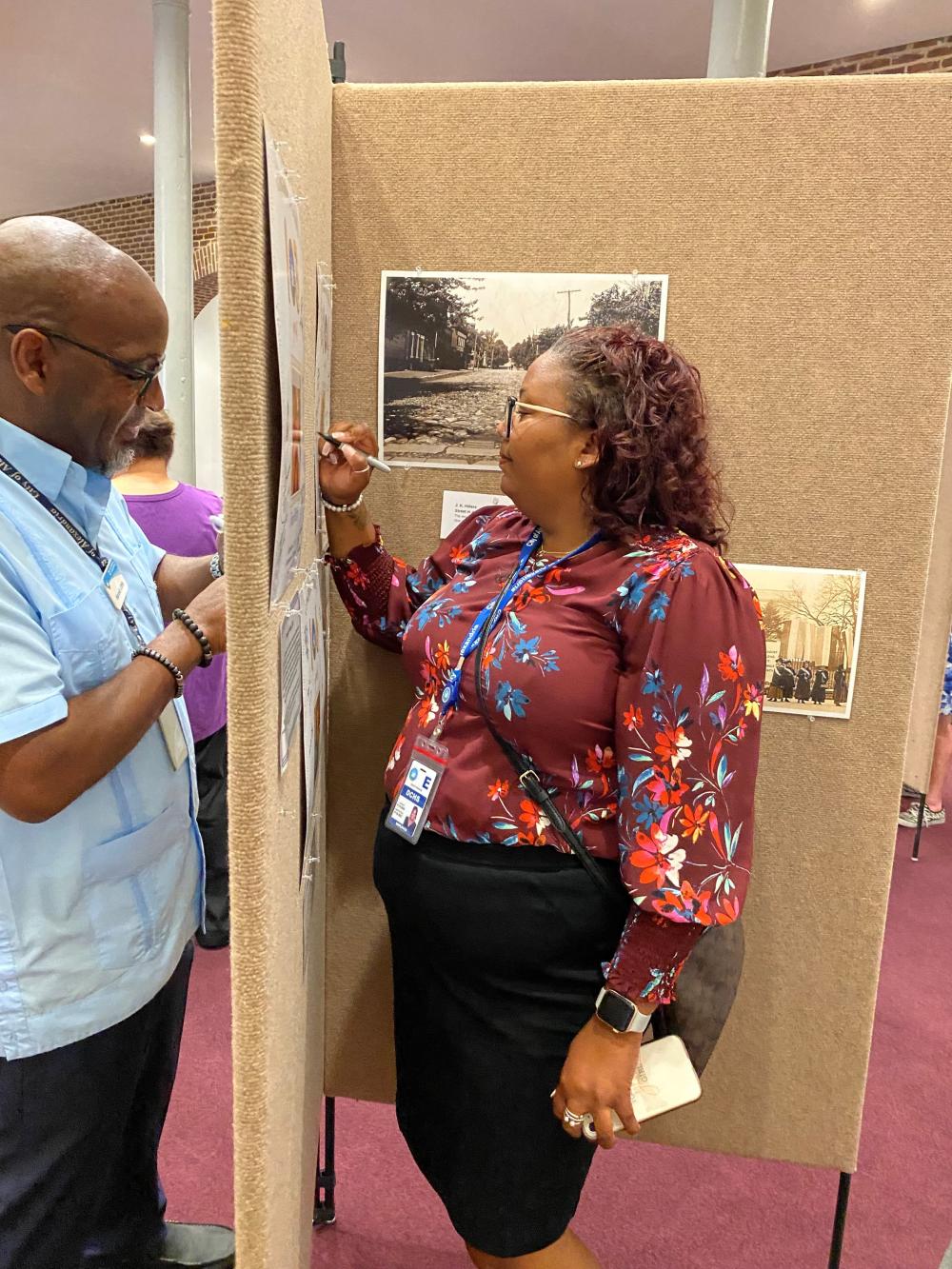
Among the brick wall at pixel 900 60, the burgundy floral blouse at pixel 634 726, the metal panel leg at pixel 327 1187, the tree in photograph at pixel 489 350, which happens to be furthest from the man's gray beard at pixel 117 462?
the brick wall at pixel 900 60

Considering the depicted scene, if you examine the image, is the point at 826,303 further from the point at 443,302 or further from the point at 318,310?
the point at 318,310

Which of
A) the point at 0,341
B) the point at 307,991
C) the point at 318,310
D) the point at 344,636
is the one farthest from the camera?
the point at 344,636

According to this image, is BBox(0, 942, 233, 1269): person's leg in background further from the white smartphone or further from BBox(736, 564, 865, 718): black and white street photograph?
BBox(736, 564, 865, 718): black and white street photograph

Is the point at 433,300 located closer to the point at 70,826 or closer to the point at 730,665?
the point at 730,665

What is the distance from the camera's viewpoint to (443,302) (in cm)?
127

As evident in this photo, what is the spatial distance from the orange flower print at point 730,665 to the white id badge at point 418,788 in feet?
1.17

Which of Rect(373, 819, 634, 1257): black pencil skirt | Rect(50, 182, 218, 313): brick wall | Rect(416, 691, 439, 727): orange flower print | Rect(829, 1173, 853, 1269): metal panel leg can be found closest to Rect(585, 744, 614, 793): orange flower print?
Rect(373, 819, 634, 1257): black pencil skirt

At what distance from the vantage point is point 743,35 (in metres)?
1.98

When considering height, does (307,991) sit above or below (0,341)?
below

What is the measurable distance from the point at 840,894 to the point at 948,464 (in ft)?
7.45

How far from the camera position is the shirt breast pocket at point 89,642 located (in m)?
0.88

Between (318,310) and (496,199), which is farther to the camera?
(496,199)

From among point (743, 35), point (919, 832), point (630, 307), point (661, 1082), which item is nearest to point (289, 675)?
point (661, 1082)

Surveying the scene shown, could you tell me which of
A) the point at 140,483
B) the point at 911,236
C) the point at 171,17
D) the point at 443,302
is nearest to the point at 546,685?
the point at 443,302
